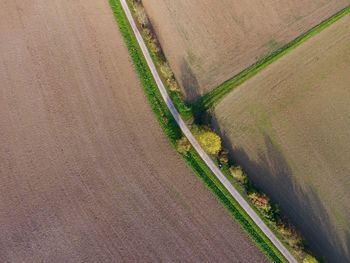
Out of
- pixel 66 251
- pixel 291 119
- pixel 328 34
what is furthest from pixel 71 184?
pixel 328 34

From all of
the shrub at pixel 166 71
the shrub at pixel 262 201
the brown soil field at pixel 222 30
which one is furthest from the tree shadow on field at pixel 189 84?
the shrub at pixel 262 201

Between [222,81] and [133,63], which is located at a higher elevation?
[133,63]

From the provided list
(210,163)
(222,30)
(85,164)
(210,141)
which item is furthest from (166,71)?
(85,164)

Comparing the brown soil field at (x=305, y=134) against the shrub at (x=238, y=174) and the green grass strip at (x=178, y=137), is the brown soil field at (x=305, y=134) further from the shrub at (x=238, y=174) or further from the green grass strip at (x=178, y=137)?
the green grass strip at (x=178, y=137)

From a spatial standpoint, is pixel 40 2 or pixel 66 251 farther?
pixel 40 2

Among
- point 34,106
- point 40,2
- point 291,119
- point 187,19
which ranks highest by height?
point 40,2

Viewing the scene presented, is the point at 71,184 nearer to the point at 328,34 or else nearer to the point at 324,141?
the point at 324,141

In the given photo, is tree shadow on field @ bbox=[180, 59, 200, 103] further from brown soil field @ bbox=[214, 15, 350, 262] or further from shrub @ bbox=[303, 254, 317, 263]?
shrub @ bbox=[303, 254, 317, 263]
